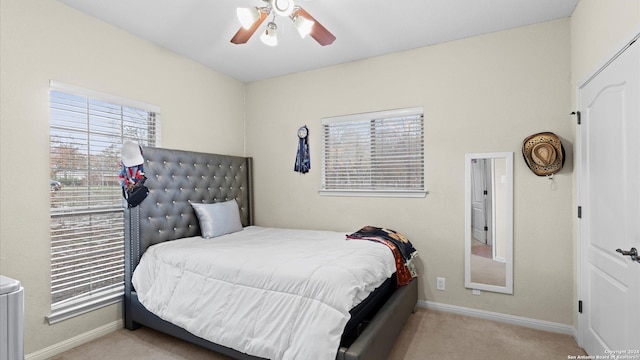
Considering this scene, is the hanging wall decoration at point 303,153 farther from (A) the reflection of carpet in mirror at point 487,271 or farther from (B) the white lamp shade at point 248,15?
(A) the reflection of carpet in mirror at point 487,271

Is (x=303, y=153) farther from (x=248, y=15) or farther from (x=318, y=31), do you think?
(x=248, y=15)

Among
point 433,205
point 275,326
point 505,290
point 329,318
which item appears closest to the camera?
point 329,318

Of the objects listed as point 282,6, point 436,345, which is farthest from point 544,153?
point 282,6

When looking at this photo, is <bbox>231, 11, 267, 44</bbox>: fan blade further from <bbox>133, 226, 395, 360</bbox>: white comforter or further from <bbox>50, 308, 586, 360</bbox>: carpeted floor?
<bbox>50, 308, 586, 360</bbox>: carpeted floor

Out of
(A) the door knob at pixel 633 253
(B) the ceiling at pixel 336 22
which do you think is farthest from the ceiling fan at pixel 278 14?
(A) the door knob at pixel 633 253

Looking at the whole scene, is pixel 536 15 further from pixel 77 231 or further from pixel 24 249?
pixel 24 249

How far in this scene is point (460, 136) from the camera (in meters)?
3.04

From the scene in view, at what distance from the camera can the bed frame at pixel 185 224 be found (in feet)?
6.59

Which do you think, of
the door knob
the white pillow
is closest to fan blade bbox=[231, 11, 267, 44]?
the white pillow

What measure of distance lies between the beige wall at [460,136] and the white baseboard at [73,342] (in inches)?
79.5

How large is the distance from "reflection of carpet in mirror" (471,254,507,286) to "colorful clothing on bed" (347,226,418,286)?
1.79 feet

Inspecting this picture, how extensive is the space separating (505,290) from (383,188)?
149 centimetres

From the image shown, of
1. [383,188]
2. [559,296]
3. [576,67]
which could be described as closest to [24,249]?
[383,188]

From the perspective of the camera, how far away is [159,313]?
243 cm
